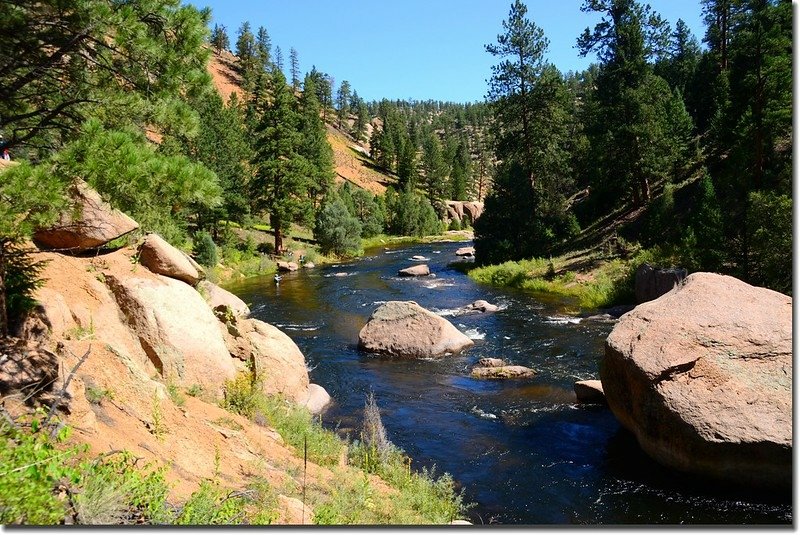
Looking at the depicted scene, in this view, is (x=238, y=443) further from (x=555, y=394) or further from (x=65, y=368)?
(x=555, y=394)

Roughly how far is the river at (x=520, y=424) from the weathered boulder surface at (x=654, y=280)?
273 centimetres

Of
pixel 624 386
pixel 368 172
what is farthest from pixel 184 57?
pixel 368 172

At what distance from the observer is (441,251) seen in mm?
57250

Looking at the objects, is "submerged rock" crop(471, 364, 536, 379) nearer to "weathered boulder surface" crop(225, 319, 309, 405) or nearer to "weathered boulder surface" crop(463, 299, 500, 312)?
"weathered boulder surface" crop(225, 319, 309, 405)

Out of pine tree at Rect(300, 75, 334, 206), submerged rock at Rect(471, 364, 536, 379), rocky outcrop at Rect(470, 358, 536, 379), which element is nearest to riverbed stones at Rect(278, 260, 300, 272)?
rocky outcrop at Rect(470, 358, 536, 379)

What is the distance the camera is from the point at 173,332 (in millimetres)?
10570

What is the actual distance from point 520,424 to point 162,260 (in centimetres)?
853

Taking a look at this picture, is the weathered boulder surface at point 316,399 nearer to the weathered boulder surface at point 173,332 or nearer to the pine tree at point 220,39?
the weathered boulder surface at point 173,332

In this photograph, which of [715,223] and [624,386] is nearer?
[624,386]

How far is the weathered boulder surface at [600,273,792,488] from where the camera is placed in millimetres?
8859

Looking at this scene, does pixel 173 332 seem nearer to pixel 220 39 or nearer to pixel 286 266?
pixel 286 266

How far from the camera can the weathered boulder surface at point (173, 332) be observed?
10.3 m

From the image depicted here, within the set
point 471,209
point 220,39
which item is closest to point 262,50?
point 220,39

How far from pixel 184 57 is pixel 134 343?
4.99 m
